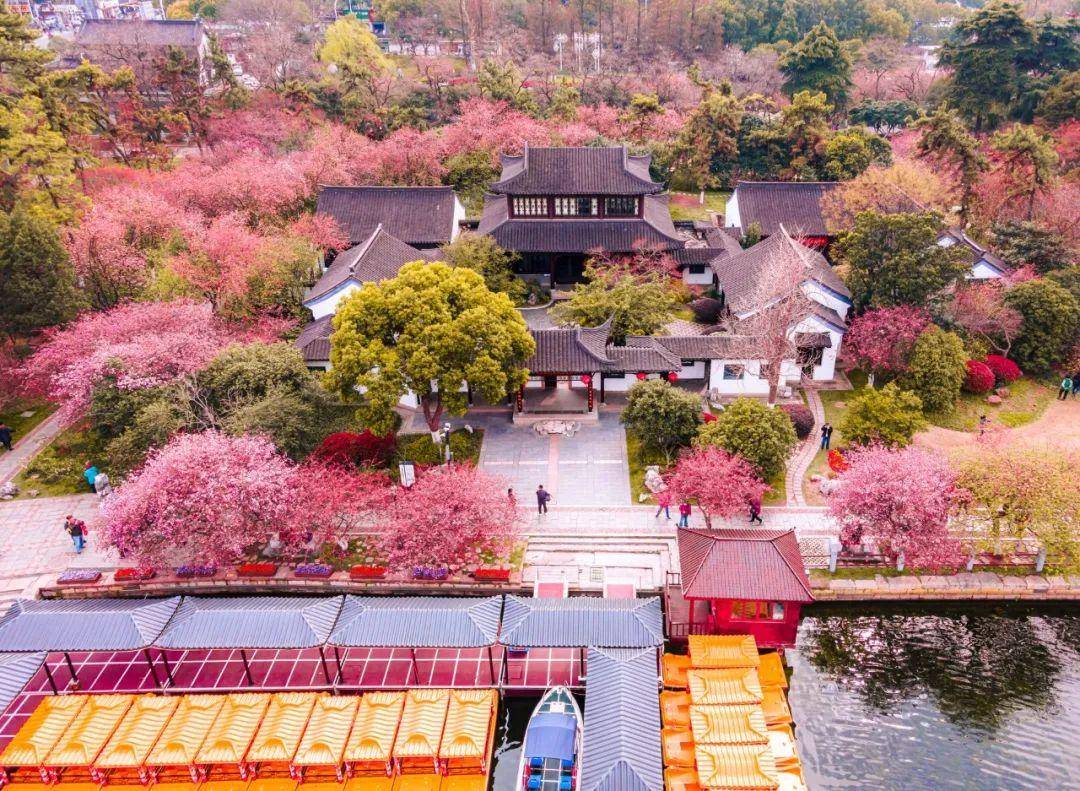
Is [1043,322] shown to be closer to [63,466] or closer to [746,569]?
[746,569]

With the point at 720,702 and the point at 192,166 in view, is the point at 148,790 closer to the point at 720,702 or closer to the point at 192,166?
the point at 720,702

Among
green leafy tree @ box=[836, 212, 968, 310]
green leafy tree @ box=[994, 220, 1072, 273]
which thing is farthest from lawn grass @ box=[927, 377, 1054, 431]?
green leafy tree @ box=[994, 220, 1072, 273]

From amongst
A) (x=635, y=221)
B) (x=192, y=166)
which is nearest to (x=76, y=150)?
(x=192, y=166)

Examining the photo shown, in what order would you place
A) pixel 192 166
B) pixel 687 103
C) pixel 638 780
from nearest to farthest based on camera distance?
pixel 638 780 < pixel 192 166 < pixel 687 103

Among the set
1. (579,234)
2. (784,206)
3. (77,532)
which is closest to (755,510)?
(579,234)

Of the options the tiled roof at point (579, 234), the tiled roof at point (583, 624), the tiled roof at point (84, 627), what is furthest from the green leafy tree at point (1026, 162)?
the tiled roof at point (84, 627)

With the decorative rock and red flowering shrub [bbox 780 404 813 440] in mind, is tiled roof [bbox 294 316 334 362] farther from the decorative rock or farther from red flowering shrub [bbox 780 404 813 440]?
red flowering shrub [bbox 780 404 813 440]

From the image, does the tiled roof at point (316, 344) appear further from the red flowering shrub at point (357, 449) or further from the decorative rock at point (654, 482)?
the decorative rock at point (654, 482)
